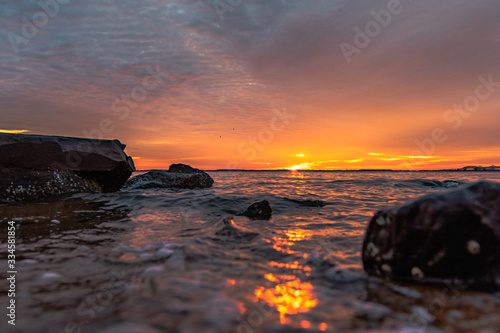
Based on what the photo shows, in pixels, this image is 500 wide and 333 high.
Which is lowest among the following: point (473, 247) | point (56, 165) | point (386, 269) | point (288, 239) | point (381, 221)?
point (288, 239)

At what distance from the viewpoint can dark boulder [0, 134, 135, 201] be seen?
6566 mm

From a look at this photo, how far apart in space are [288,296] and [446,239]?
1.59 m

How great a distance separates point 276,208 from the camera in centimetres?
707

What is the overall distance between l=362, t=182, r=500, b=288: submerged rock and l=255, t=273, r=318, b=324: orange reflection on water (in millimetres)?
878

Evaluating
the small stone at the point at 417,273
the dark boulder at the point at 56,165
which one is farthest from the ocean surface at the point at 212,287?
the dark boulder at the point at 56,165

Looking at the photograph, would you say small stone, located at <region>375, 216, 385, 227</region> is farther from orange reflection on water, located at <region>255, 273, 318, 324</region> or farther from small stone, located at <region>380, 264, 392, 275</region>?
orange reflection on water, located at <region>255, 273, 318, 324</region>

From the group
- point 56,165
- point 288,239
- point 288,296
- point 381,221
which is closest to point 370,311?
point 288,296

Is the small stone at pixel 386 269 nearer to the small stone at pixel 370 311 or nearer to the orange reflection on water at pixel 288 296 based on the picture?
the small stone at pixel 370 311

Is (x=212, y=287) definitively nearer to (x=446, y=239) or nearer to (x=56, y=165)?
(x=446, y=239)

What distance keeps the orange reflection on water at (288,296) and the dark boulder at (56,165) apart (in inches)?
301

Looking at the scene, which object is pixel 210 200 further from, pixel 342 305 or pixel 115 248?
pixel 342 305

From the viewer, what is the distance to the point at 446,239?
2.26 m

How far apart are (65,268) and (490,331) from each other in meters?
3.72

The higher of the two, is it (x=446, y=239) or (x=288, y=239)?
(x=446, y=239)
